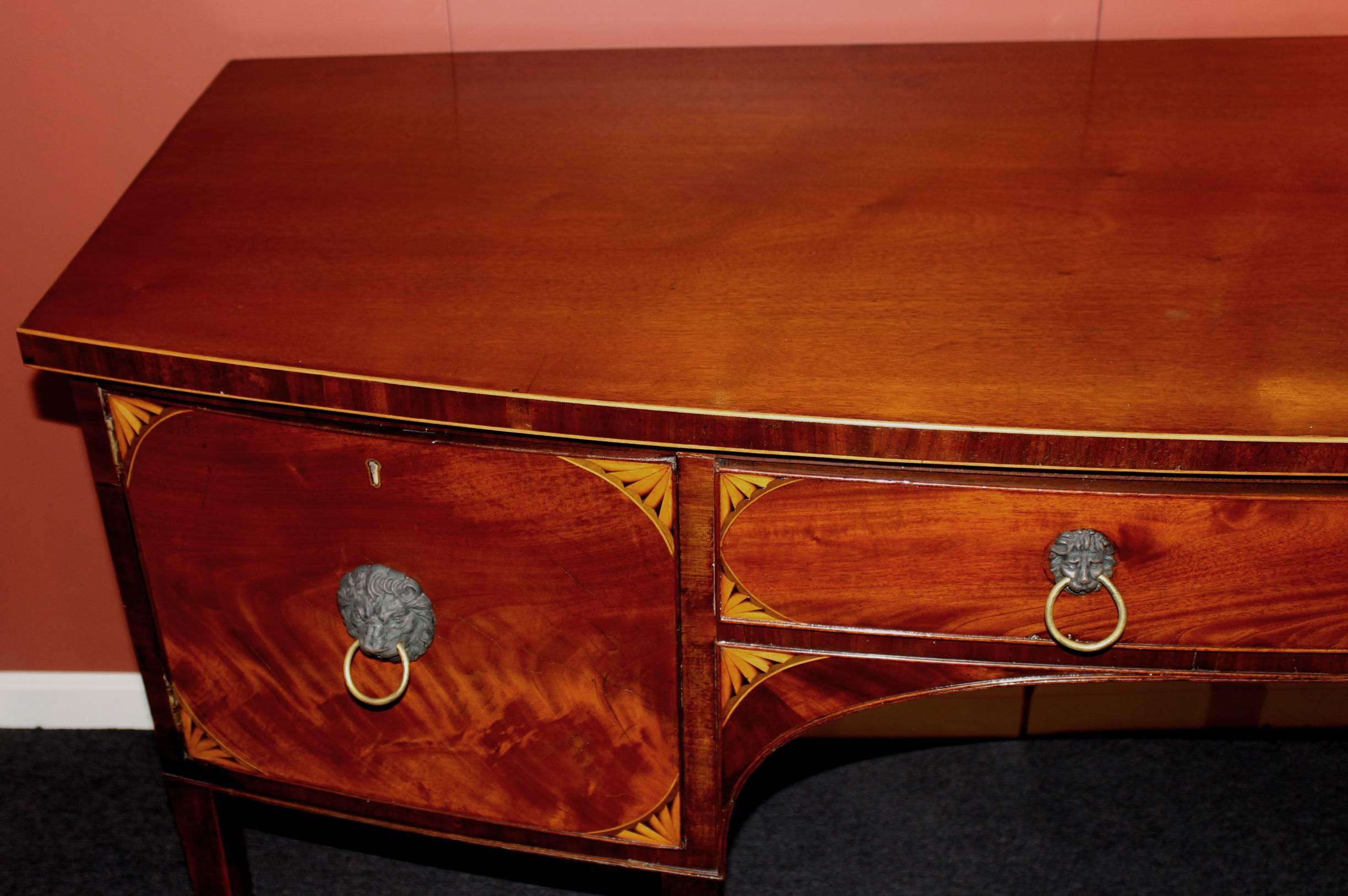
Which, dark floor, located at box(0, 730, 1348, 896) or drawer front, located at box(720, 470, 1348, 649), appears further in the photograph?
dark floor, located at box(0, 730, 1348, 896)

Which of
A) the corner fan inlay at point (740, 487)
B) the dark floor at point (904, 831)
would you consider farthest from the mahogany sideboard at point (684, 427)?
the dark floor at point (904, 831)

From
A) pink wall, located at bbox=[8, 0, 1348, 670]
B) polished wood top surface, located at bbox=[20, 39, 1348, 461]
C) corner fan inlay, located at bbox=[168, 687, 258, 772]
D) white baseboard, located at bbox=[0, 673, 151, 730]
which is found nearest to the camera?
polished wood top surface, located at bbox=[20, 39, 1348, 461]

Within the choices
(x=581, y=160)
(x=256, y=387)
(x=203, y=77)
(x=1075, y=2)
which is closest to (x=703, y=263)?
(x=581, y=160)

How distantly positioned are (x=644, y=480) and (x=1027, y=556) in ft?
0.81

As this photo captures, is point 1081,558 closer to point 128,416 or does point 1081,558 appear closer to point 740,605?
point 740,605

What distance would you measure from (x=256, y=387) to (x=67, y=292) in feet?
0.62

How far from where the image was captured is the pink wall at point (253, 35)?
1206 mm

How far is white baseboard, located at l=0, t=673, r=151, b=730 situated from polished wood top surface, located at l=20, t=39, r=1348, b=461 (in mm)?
810

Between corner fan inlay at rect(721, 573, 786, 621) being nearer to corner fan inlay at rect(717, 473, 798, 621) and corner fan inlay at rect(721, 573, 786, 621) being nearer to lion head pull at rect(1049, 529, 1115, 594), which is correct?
corner fan inlay at rect(717, 473, 798, 621)

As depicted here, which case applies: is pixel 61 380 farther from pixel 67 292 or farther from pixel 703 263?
pixel 703 263

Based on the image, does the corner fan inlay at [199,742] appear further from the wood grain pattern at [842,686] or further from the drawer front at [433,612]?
the wood grain pattern at [842,686]

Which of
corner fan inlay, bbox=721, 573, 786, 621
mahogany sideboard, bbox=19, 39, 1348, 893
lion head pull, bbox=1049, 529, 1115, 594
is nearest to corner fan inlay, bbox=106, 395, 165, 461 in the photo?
mahogany sideboard, bbox=19, 39, 1348, 893

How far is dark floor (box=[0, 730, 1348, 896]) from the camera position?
138 centimetres

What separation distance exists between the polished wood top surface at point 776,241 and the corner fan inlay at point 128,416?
0.04m
